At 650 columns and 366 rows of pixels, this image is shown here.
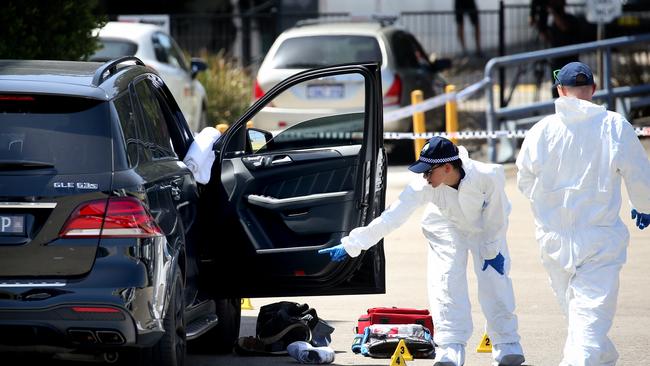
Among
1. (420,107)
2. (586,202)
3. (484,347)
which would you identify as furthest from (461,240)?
(420,107)

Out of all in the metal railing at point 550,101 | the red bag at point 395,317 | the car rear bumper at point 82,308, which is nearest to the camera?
the car rear bumper at point 82,308

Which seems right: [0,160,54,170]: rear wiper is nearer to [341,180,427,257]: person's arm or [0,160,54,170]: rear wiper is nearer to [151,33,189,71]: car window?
[341,180,427,257]: person's arm

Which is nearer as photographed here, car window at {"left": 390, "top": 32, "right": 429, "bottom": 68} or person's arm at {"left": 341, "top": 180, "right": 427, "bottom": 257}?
person's arm at {"left": 341, "top": 180, "right": 427, "bottom": 257}

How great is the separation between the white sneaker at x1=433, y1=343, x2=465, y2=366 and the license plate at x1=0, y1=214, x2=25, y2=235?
238cm

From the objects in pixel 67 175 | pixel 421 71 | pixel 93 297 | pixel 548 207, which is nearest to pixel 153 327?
pixel 93 297

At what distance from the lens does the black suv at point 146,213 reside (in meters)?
6.13

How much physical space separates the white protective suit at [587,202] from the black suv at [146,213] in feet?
3.48

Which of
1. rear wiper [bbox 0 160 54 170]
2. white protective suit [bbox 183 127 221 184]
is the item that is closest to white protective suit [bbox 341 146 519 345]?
white protective suit [bbox 183 127 221 184]

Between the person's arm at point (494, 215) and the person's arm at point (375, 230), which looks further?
the person's arm at point (494, 215)

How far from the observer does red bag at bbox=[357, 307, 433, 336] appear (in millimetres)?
8367

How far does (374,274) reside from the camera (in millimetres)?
7617

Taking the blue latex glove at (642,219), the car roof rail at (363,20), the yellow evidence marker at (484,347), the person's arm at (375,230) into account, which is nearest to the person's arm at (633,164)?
the blue latex glove at (642,219)

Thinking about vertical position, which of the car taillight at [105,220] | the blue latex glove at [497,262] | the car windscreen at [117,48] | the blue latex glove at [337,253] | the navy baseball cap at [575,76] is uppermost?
the navy baseball cap at [575,76]

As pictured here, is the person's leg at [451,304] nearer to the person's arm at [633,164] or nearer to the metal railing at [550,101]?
the person's arm at [633,164]
